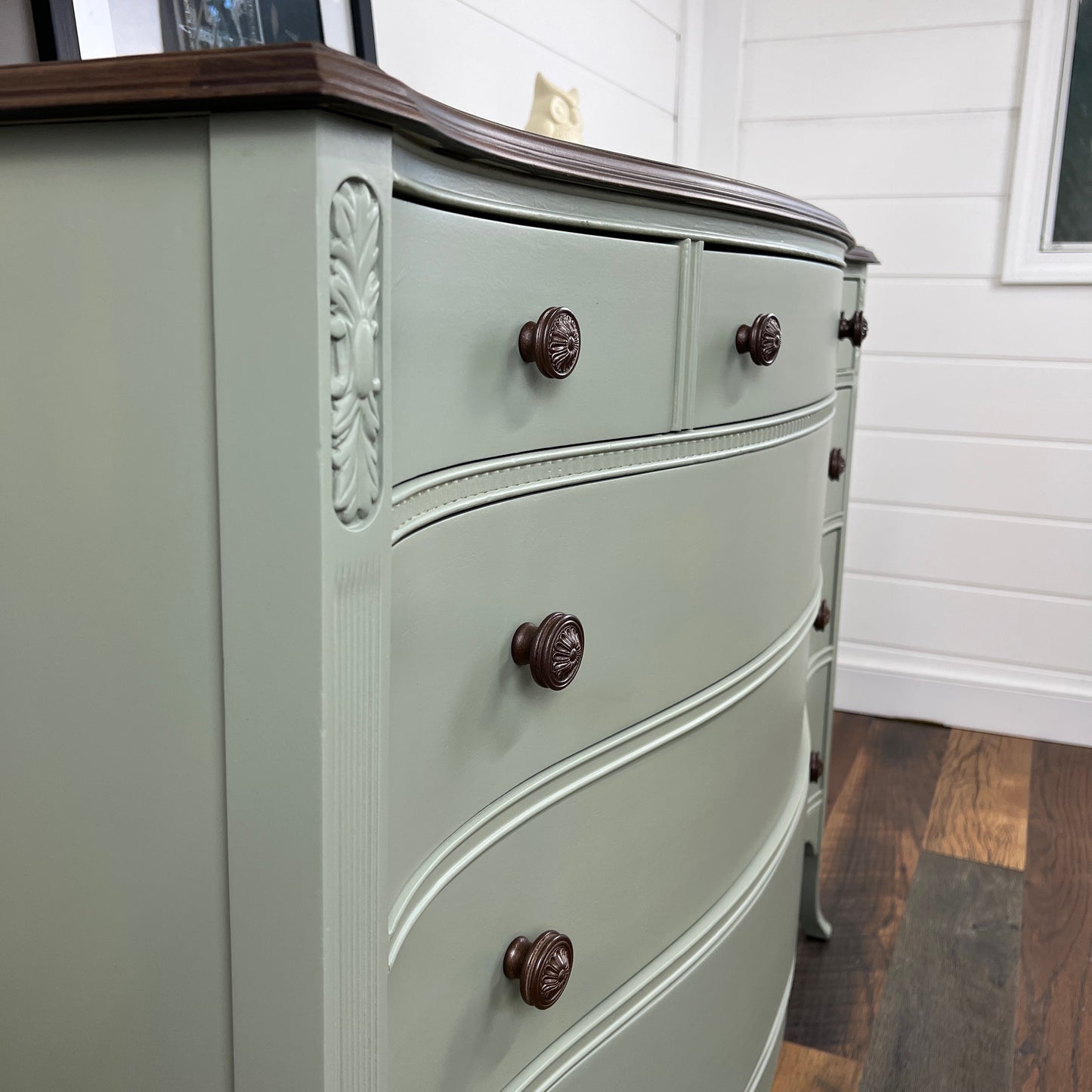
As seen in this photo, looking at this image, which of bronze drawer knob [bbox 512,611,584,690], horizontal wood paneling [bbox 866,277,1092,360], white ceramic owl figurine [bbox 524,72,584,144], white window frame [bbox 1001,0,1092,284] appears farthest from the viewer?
horizontal wood paneling [bbox 866,277,1092,360]

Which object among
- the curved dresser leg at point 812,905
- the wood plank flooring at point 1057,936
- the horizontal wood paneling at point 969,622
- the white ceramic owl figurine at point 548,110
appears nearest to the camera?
the white ceramic owl figurine at point 548,110

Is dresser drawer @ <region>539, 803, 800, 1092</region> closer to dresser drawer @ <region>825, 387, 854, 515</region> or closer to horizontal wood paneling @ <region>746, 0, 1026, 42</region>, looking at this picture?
dresser drawer @ <region>825, 387, 854, 515</region>

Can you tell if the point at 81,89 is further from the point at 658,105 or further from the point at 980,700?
the point at 980,700

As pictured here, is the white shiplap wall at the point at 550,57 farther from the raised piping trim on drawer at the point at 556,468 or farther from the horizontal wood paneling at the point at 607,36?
the raised piping trim on drawer at the point at 556,468

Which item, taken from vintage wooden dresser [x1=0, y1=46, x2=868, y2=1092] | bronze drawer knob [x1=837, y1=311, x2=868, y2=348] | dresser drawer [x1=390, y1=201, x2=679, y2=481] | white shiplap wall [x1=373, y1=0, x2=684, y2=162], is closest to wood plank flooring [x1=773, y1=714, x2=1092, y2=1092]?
vintage wooden dresser [x1=0, y1=46, x2=868, y2=1092]

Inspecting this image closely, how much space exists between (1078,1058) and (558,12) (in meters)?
1.80

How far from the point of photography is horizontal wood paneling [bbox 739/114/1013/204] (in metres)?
2.40

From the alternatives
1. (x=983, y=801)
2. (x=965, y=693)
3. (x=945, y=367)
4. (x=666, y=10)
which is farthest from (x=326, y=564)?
(x=965, y=693)

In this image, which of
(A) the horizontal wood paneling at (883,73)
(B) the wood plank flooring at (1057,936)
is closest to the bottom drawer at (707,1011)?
(B) the wood plank flooring at (1057,936)

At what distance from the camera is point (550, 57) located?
5.91ft

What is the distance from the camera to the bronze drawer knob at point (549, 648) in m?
0.64

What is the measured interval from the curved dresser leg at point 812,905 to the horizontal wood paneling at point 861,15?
180cm

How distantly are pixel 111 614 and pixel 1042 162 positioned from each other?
2.45m

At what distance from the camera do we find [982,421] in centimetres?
252
